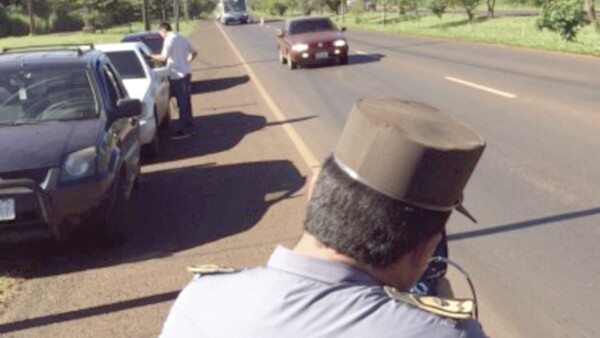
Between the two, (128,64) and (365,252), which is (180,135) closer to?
(128,64)

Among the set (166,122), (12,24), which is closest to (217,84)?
(166,122)

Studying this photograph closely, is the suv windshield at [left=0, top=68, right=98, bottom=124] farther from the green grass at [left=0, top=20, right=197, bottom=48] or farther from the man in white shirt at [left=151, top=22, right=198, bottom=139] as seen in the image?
the green grass at [left=0, top=20, right=197, bottom=48]

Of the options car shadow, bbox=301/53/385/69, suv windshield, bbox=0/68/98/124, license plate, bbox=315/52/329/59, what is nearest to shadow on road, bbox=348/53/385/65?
car shadow, bbox=301/53/385/69

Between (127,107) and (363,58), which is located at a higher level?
(127,107)

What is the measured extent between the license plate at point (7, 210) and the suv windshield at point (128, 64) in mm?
6233

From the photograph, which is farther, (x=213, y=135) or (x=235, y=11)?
(x=235, y=11)

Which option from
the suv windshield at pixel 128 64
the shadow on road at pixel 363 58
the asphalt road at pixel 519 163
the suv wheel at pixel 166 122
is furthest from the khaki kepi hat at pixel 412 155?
the shadow on road at pixel 363 58

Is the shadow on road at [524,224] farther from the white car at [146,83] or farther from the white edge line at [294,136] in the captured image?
the white car at [146,83]

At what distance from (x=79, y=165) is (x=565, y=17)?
2465 cm

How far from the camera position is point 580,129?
35.2ft

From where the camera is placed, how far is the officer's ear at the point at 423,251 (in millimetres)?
1684

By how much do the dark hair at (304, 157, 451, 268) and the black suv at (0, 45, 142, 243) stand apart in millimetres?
4806

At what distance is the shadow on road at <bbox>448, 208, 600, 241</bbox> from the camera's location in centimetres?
650

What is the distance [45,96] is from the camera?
24.7 feet
